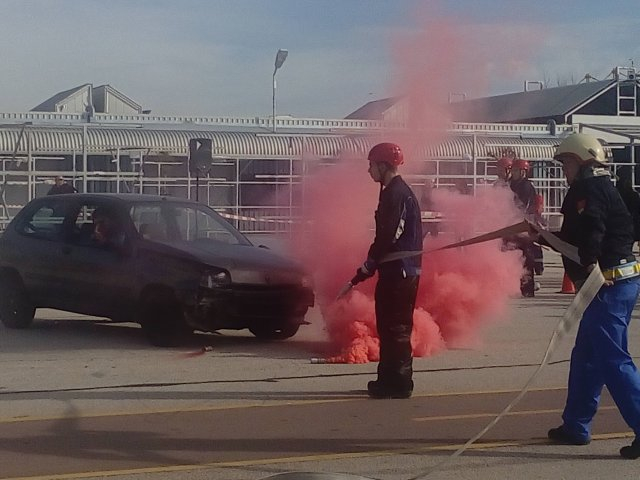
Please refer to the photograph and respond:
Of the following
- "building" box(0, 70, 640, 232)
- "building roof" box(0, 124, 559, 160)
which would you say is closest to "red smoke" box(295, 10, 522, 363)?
"building" box(0, 70, 640, 232)

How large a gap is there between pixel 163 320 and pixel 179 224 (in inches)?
47.6

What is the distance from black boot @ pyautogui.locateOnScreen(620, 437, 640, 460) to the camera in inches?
252

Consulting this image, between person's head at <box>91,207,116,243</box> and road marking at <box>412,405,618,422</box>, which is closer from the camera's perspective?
road marking at <box>412,405,618,422</box>

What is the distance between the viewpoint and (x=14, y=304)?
39.3ft

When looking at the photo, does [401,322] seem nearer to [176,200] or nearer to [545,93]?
[176,200]

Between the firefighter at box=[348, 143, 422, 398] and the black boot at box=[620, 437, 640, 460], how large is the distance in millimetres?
2151

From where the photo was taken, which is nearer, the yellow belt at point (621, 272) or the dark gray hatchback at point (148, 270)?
the yellow belt at point (621, 272)

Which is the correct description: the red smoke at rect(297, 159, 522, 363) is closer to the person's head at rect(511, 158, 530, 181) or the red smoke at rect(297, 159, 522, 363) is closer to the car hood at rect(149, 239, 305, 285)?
the car hood at rect(149, 239, 305, 285)

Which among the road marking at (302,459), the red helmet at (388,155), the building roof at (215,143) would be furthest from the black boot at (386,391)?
the building roof at (215,143)

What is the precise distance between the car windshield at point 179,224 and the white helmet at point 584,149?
5.22 m

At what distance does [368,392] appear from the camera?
838 cm

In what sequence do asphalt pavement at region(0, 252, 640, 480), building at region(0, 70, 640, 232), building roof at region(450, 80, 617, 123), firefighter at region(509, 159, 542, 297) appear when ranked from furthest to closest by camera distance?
1. building roof at region(450, 80, 617, 123)
2. building at region(0, 70, 640, 232)
3. firefighter at region(509, 159, 542, 297)
4. asphalt pavement at region(0, 252, 640, 480)

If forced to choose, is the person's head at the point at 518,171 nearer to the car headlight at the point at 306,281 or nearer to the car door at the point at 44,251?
the car headlight at the point at 306,281

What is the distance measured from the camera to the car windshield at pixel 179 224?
11.1 meters
